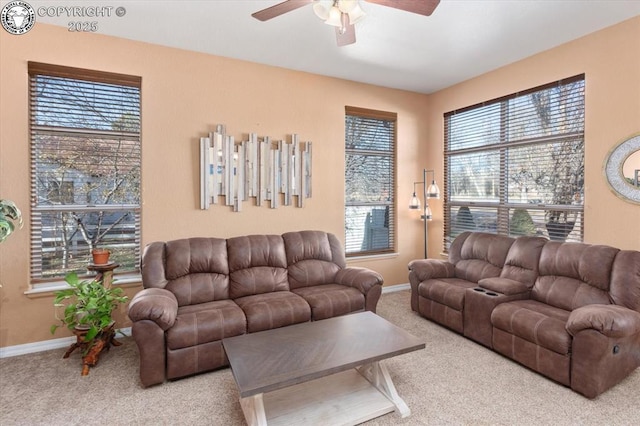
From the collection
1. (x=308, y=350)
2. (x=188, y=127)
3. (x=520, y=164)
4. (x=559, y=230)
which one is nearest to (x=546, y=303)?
(x=559, y=230)

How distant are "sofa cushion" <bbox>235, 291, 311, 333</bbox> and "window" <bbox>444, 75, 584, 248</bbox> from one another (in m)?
2.82

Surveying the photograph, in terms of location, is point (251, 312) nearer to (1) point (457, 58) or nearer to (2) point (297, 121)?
(2) point (297, 121)

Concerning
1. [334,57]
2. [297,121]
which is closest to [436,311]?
[297,121]

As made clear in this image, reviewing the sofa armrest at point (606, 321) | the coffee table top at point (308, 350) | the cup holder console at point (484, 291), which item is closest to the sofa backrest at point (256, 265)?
the coffee table top at point (308, 350)

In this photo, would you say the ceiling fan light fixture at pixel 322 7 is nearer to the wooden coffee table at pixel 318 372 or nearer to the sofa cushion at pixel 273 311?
the wooden coffee table at pixel 318 372

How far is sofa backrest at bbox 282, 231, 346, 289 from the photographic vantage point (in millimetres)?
3678

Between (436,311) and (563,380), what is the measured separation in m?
1.31

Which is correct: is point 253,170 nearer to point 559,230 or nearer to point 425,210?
point 425,210

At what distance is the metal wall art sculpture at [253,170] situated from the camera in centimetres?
370

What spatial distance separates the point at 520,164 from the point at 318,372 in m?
3.51

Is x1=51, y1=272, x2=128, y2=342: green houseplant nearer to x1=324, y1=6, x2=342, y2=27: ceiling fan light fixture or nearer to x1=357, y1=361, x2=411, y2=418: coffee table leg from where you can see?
x1=357, y1=361, x2=411, y2=418: coffee table leg

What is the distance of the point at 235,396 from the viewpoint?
236cm

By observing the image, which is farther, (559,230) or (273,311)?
(559,230)

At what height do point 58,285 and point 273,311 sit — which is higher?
point 58,285
